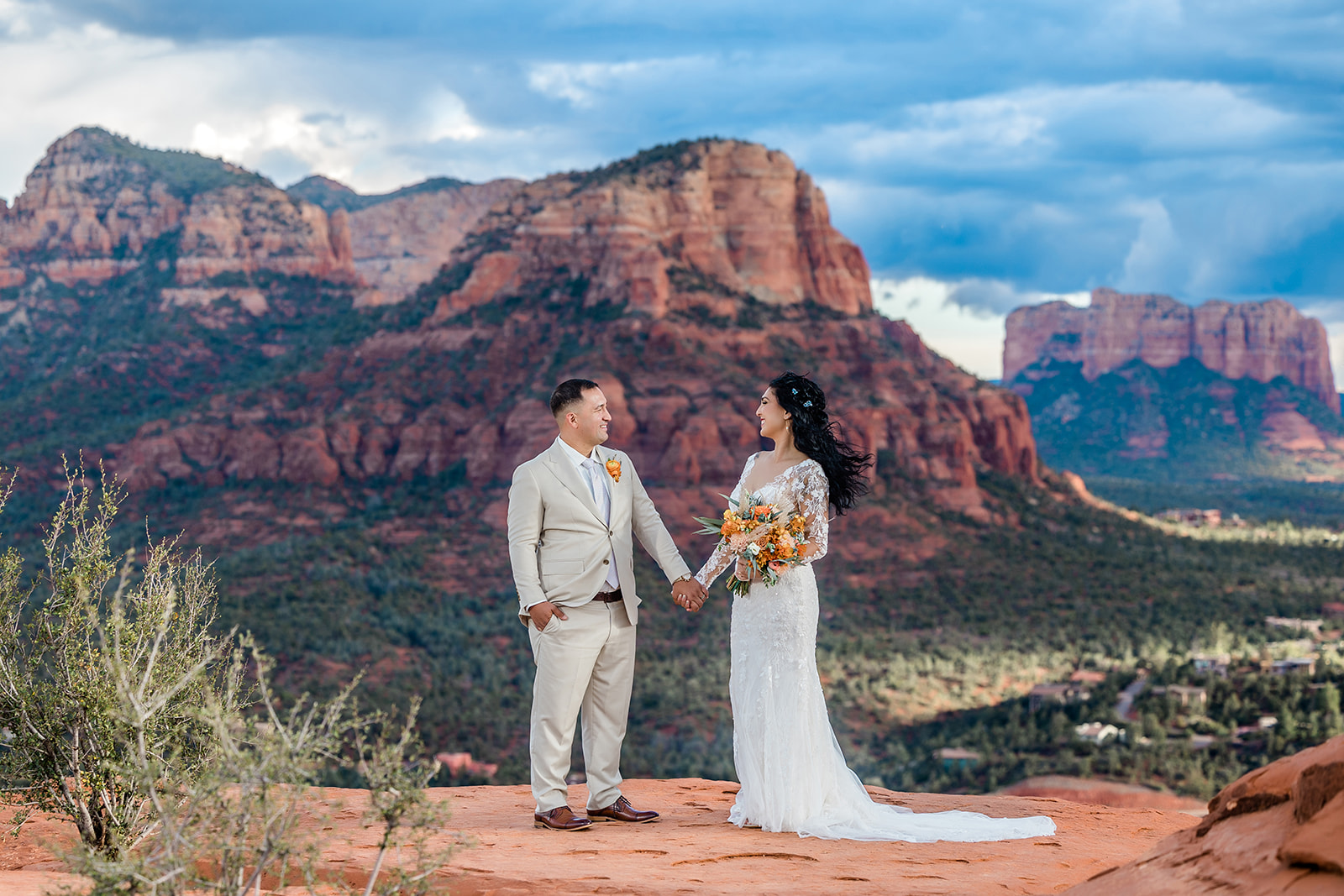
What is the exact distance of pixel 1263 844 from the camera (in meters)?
4.96

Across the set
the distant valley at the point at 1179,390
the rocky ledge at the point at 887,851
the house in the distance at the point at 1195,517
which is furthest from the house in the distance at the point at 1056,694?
the distant valley at the point at 1179,390

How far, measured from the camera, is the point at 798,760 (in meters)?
7.96

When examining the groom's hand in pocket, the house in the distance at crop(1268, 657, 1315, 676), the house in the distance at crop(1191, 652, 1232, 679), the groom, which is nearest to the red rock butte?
the house in the distance at crop(1191, 652, 1232, 679)

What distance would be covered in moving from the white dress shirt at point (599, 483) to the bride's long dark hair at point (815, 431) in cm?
130

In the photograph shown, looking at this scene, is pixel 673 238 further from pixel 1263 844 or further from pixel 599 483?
pixel 1263 844

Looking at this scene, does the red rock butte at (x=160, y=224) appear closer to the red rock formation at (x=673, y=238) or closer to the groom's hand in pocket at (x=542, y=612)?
the red rock formation at (x=673, y=238)

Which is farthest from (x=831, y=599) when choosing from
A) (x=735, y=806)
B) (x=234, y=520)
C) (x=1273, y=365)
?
(x=1273, y=365)

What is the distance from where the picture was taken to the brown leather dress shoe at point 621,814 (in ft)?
26.7

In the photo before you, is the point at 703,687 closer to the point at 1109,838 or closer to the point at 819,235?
the point at 1109,838

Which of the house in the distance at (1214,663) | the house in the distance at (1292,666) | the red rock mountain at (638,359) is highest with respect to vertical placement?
the red rock mountain at (638,359)

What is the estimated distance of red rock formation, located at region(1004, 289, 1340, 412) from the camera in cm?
15275

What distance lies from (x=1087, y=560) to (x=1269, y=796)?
144ft

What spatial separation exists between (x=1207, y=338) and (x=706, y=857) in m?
163

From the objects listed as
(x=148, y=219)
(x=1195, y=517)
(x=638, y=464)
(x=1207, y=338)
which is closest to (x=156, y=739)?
(x=638, y=464)
